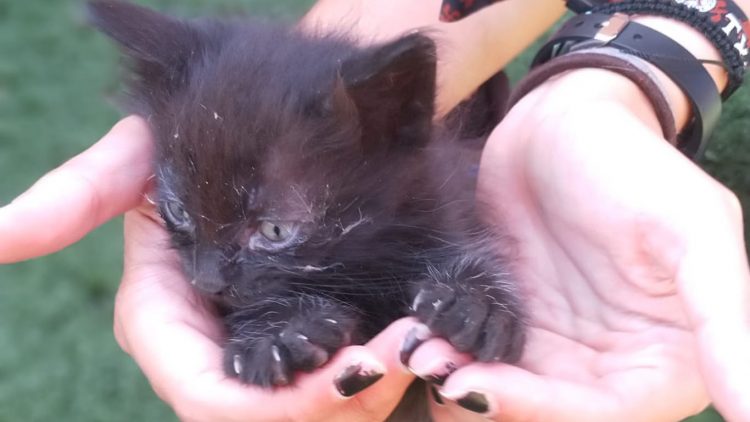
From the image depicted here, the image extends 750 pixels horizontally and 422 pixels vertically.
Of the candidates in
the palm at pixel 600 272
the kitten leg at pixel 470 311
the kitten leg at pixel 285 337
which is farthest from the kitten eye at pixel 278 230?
the palm at pixel 600 272

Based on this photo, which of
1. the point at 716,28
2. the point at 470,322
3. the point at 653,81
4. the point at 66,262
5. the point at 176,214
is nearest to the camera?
the point at 470,322

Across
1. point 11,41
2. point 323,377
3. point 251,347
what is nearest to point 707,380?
point 323,377

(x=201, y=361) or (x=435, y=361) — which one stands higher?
(x=435, y=361)

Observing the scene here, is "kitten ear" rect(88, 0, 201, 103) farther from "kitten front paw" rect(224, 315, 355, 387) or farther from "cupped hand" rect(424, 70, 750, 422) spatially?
"cupped hand" rect(424, 70, 750, 422)

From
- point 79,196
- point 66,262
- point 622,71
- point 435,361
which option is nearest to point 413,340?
point 435,361

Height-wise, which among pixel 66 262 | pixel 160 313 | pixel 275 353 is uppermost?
pixel 275 353

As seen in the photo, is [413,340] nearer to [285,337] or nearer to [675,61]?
[285,337]

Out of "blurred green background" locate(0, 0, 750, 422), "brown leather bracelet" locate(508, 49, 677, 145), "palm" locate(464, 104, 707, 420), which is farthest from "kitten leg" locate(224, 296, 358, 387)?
"brown leather bracelet" locate(508, 49, 677, 145)
